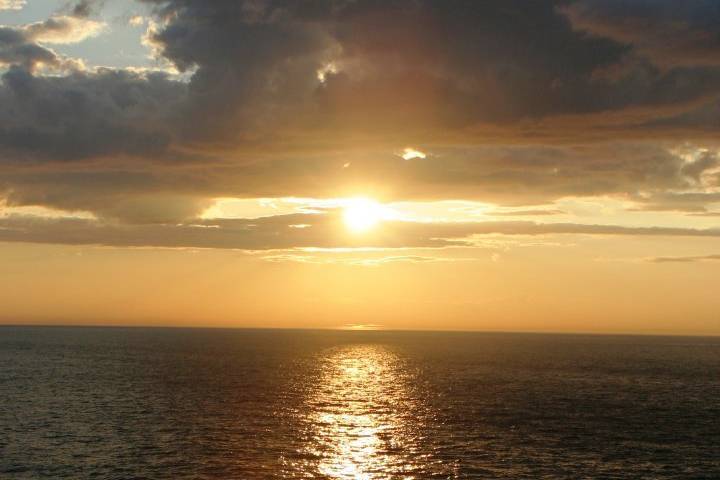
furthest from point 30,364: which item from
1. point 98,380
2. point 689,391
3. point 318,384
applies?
point 689,391

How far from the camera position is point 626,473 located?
221 ft

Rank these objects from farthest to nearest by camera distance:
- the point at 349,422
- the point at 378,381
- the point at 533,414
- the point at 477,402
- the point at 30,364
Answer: the point at 30,364 → the point at 378,381 → the point at 477,402 → the point at 533,414 → the point at 349,422

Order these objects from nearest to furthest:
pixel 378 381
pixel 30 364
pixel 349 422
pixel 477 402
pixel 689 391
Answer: pixel 349 422
pixel 477 402
pixel 689 391
pixel 378 381
pixel 30 364

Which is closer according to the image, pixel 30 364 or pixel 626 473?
pixel 626 473

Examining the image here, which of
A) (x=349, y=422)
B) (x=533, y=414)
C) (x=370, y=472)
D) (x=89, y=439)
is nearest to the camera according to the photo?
(x=370, y=472)

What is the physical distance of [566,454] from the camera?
246ft

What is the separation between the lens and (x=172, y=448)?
75875 mm

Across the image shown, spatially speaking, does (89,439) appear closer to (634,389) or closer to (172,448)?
(172,448)

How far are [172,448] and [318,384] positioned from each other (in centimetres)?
6952

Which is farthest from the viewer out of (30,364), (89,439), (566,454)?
(30,364)

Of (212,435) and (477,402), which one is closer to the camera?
(212,435)

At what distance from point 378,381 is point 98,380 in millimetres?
56553

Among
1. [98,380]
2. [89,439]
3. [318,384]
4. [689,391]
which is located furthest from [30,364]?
[689,391]

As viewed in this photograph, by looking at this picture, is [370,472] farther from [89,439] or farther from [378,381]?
Result: [378,381]
